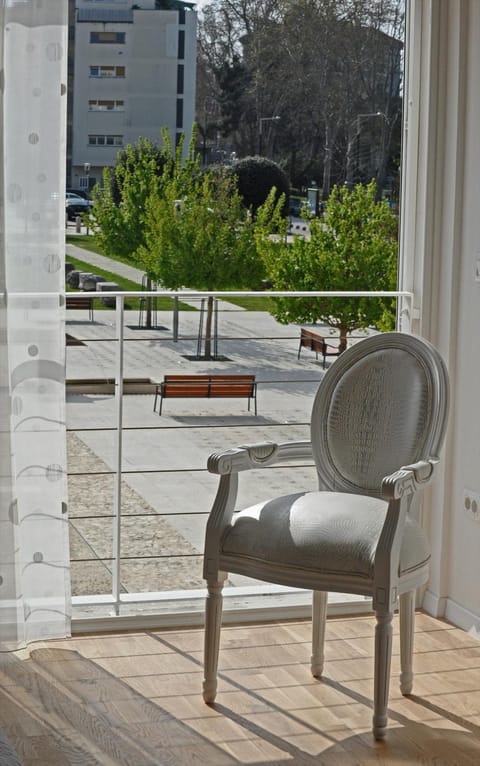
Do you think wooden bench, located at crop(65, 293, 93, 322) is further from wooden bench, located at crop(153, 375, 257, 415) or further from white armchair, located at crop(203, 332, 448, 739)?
white armchair, located at crop(203, 332, 448, 739)

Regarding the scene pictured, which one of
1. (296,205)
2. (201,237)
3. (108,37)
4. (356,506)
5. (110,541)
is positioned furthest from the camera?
(110,541)

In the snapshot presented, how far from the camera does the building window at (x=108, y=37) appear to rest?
3.12 m

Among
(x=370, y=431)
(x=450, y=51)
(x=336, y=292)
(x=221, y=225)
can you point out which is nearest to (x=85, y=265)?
(x=221, y=225)

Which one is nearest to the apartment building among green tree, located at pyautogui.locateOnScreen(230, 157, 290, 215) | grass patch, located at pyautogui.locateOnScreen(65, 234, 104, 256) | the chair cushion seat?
grass patch, located at pyautogui.locateOnScreen(65, 234, 104, 256)

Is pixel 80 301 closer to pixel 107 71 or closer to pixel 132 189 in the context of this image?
pixel 132 189

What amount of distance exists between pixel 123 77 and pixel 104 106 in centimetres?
10

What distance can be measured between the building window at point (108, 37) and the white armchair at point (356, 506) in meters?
1.12

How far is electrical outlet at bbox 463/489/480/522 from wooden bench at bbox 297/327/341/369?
67cm

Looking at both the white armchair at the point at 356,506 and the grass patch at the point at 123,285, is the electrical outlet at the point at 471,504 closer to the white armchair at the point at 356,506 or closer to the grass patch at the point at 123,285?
the white armchair at the point at 356,506

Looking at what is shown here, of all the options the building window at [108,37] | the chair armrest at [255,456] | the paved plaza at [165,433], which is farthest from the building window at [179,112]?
the chair armrest at [255,456]

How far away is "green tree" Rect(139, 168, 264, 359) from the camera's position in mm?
3350

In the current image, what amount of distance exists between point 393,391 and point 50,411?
92 centimetres

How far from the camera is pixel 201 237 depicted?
338 cm

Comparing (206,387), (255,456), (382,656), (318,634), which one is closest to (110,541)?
(206,387)
